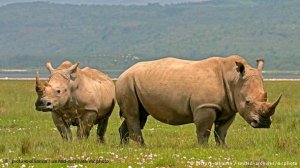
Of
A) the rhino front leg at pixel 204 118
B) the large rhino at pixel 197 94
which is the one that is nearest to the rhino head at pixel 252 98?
the large rhino at pixel 197 94

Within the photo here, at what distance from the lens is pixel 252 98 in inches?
637

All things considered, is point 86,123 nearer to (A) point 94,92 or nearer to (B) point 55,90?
(A) point 94,92

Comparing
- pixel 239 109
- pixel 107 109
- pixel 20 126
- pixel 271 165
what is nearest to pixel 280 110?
pixel 20 126

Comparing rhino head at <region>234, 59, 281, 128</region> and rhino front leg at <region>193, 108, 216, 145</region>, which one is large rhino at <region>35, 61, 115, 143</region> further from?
rhino head at <region>234, 59, 281, 128</region>

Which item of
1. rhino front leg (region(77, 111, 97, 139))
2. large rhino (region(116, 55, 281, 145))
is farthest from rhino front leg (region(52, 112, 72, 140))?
large rhino (region(116, 55, 281, 145))

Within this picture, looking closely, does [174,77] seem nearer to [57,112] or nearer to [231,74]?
[231,74]

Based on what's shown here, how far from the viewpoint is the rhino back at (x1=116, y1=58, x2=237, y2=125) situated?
16.5m

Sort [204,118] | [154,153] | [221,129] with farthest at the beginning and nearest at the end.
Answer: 1. [221,129]
2. [204,118]
3. [154,153]

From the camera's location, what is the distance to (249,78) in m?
16.4

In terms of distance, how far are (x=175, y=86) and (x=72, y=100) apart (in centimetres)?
256

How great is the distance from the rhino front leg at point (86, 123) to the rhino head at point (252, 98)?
3.52 meters

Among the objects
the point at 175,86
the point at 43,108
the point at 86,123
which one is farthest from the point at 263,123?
the point at 43,108

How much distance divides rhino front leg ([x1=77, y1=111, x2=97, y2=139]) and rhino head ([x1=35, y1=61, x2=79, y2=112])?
0.60 metres

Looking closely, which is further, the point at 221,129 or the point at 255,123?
the point at 221,129
